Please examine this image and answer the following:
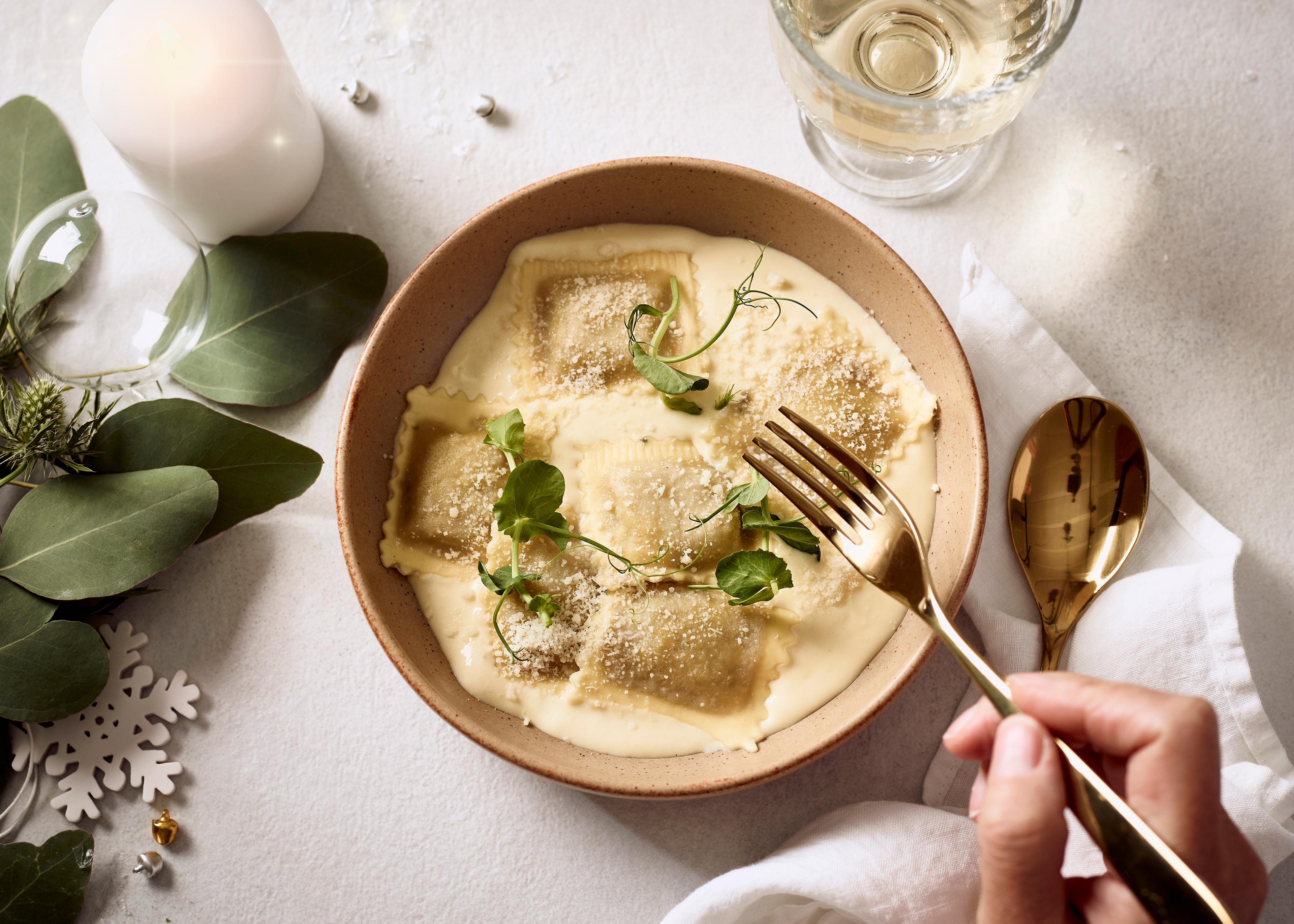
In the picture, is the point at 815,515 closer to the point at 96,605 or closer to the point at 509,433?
the point at 509,433

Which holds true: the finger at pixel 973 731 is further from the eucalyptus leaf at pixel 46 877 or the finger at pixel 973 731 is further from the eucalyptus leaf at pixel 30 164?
the eucalyptus leaf at pixel 30 164

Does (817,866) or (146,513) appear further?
(146,513)

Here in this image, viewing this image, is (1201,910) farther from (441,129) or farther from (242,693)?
(441,129)

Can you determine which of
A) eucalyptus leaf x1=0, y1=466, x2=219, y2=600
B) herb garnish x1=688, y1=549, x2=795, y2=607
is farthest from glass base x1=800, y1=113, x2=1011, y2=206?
eucalyptus leaf x1=0, y1=466, x2=219, y2=600

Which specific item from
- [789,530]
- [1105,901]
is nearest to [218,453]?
[789,530]

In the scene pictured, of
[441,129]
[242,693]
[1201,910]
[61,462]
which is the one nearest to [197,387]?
[61,462]

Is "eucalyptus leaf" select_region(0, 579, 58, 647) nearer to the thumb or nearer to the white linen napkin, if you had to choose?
the white linen napkin
